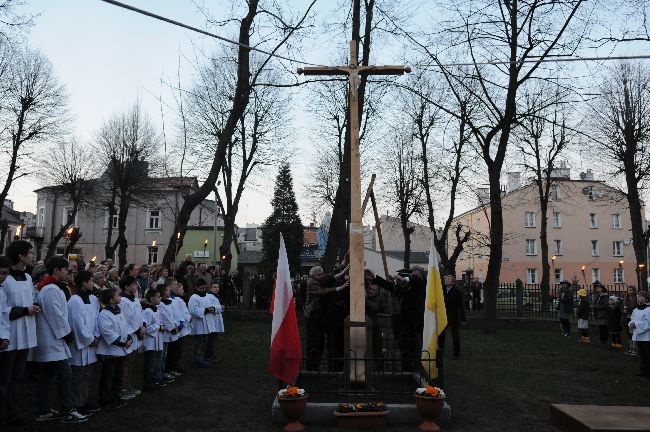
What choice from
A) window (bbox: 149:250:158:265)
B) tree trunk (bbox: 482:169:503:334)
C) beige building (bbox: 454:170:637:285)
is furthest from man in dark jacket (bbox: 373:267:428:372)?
beige building (bbox: 454:170:637:285)

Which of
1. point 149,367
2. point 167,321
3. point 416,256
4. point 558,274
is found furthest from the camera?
point 416,256

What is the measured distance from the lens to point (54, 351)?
22.3 ft

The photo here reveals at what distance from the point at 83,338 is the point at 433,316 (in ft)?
16.7

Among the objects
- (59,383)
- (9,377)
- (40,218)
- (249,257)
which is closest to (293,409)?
(59,383)

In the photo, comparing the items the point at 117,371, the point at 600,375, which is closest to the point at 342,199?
the point at 600,375

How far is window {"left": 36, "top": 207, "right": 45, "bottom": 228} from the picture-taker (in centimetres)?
5231

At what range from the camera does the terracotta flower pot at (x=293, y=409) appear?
6902 millimetres

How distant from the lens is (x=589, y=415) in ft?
21.6

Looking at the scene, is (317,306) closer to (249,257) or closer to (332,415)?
(332,415)

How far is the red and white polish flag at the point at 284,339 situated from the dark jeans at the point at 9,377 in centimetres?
316

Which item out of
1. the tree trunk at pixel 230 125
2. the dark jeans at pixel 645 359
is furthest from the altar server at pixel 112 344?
the dark jeans at pixel 645 359

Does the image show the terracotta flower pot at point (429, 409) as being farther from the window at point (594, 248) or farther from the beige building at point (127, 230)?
the window at point (594, 248)

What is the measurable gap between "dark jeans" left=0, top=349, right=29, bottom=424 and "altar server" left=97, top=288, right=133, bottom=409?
0.99 metres

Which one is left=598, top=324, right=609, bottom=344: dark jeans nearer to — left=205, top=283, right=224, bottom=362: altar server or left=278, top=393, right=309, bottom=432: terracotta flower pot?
left=205, top=283, right=224, bottom=362: altar server
